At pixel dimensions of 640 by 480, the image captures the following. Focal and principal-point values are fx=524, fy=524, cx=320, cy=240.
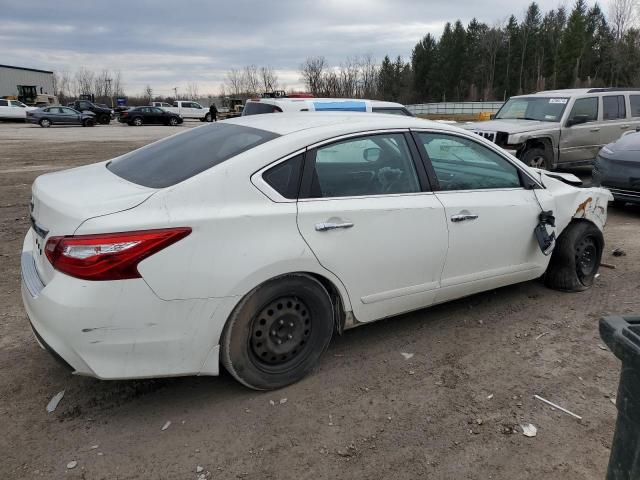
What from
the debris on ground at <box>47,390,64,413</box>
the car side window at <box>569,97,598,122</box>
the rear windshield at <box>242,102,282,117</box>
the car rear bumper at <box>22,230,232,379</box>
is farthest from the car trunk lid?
the car side window at <box>569,97,598,122</box>

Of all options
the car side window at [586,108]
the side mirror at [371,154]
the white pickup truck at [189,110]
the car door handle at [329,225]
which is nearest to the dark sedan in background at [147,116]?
the white pickup truck at [189,110]

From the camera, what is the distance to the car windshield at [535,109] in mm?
10336

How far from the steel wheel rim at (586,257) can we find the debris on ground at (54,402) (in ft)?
13.8

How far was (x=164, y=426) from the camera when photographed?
2.85 m

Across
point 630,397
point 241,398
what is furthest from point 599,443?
point 241,398

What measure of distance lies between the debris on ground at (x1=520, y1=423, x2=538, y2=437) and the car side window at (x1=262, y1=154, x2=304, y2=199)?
1792 millimetres

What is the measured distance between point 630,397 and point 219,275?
6.11 feet

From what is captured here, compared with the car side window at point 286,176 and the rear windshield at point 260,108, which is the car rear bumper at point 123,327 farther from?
the rear windshield at point 260,108

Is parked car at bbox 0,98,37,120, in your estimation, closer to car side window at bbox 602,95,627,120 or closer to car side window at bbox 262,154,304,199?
car side window at bbox 602,95,627,120

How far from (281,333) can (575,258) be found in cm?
299

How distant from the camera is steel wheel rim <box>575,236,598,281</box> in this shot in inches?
185

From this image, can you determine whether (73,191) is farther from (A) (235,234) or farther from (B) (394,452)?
(B) (394,452)

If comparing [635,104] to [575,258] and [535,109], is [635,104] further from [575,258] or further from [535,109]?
[575,258]

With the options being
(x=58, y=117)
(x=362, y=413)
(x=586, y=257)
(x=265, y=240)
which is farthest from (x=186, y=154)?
(x=58, y=117)
